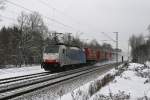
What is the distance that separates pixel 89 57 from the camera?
48.6 metres

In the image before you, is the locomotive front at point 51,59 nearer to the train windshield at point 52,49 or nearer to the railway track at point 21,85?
the train windshield at point 52,49

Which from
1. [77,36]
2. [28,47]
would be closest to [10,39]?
[28,47]

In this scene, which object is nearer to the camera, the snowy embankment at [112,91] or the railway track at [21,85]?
the snowy embankment at [112,91]

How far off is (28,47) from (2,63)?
26.3 meters

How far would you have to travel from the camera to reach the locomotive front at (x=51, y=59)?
28.3 metres

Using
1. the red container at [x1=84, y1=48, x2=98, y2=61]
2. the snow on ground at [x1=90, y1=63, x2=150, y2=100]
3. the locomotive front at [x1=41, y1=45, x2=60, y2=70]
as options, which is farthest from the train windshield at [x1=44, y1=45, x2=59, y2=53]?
the red container at [x1=84, y1=48, x2=98, y2=61]

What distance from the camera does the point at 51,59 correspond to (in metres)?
28.6

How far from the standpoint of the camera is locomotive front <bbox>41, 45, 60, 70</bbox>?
93.0 feet

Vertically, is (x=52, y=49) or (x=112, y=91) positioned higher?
(x=52, y=49)

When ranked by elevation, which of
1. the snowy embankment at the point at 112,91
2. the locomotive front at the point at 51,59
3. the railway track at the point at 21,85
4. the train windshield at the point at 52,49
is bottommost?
the railway track at the point at 21,85

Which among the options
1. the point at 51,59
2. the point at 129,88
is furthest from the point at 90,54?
the point at 129,88

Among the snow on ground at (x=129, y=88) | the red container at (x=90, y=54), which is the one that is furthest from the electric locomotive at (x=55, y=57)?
the red container at (x=90, y=54)

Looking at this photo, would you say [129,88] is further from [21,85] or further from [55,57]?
[55,57]

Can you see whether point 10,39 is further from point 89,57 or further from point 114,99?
point 114,99
